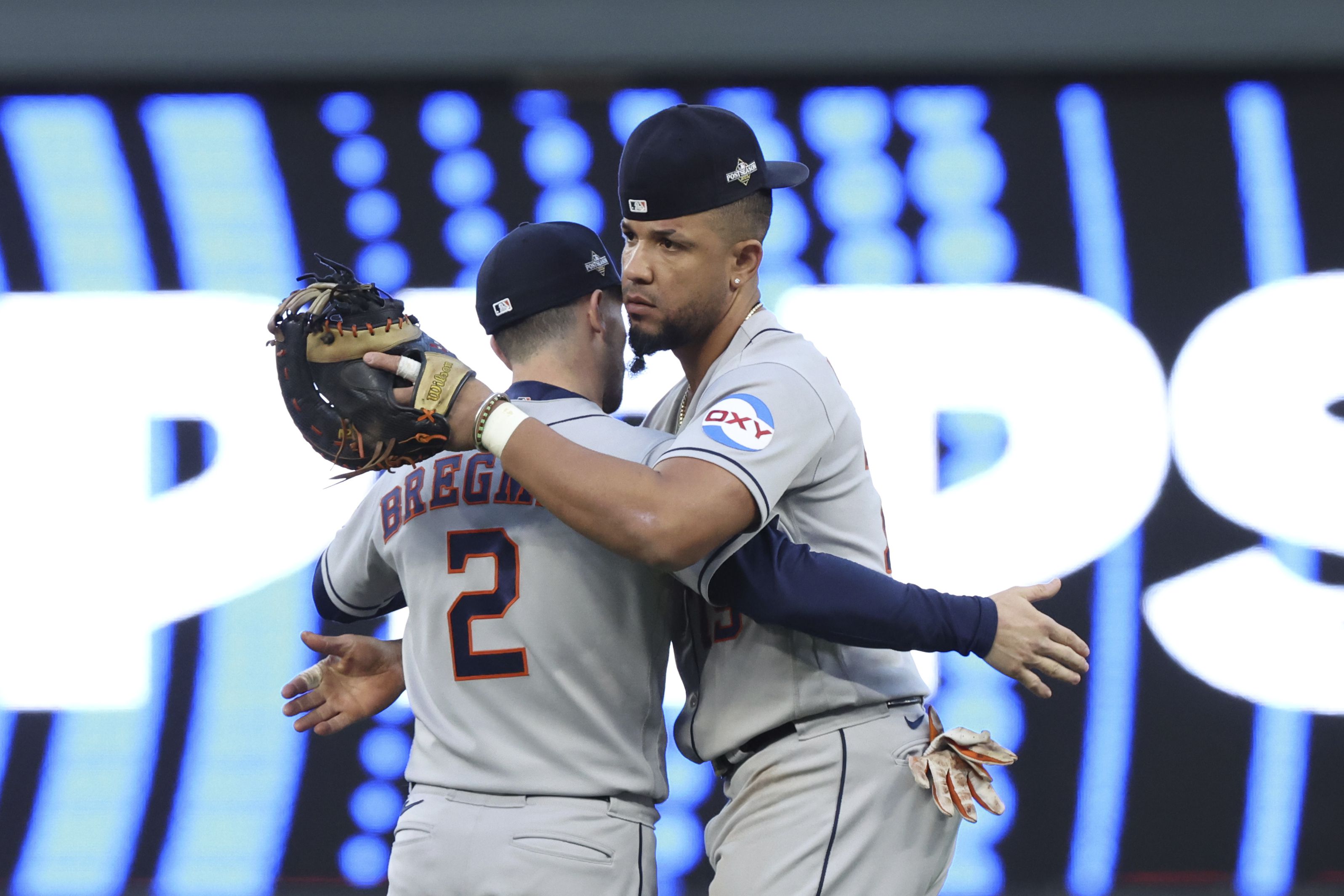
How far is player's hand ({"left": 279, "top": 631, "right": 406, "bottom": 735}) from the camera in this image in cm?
226

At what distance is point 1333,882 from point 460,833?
297 centimetres

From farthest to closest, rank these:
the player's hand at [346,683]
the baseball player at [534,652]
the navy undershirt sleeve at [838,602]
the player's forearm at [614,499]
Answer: the player's hand at [346,683] → the baseball player at [534,652] → the navy undershirt sleeve at [838,602] → the player's forearm at [614,499]

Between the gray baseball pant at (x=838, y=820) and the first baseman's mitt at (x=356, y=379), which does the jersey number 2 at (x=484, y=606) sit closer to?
the first baseman's mitt at (x=356, y=379)

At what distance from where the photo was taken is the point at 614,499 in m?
1.67

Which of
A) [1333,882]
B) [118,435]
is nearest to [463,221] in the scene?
[118,435]

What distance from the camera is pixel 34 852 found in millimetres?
3662

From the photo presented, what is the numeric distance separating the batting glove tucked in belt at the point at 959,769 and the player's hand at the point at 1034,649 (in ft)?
0.36

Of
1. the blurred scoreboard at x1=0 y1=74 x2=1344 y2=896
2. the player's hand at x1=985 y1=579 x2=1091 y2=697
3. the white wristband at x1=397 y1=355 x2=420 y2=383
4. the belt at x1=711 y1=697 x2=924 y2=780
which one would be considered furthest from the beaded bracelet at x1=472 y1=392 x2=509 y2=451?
the blurred scoreboard at x1=0 y1=74 x2=1344 y2=896

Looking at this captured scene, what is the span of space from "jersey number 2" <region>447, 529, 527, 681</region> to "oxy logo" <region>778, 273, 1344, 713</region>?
76.1 inches

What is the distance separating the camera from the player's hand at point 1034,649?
184 cm

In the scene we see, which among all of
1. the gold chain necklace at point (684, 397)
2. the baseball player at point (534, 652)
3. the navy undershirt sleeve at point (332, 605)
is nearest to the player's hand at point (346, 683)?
the navy undershirt sleeve at point (332, 605)

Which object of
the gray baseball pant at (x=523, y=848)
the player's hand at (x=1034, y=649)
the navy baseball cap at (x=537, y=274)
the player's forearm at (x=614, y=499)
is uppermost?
the navy baseball cap at (x=537, y=274)

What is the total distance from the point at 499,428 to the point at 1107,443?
2.58 m

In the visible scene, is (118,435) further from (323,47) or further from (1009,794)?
(1009,794)
